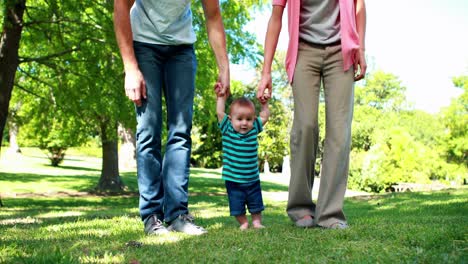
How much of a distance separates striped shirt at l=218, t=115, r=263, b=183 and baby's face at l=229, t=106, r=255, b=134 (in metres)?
0.04

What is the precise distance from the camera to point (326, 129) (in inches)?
151

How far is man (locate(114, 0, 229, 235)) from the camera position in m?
3.68

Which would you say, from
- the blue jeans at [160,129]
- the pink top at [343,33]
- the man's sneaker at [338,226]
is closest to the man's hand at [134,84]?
the blue jeans at [160,129]

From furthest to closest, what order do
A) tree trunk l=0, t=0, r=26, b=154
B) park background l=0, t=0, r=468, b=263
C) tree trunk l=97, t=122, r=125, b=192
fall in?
tree trunk l=97, t=122, r=125, b=192
tree trunk l=0, t=0, r=26, b=154
park background l=0, t=0, r=468, b=263

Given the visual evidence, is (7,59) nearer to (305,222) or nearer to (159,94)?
(159,94)

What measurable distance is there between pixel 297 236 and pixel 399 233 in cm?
62

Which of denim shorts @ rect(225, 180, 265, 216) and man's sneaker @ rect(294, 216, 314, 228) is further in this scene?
denim shorts @ rect(225, 180, 265, 216)

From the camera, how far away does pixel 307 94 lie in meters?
3.88

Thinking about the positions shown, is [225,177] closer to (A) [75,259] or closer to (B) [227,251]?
(B) [227,251]

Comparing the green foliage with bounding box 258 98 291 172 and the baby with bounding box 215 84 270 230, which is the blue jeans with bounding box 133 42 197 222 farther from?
the green foliage with bounding box 258 98 291 172

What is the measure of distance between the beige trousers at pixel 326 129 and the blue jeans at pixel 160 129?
0.82 metres

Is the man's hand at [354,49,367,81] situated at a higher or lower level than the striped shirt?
higher

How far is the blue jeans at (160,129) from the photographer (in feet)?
12.2

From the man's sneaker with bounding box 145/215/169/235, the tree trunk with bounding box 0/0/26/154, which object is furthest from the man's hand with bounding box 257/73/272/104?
the tree trunk with bounding box 0/0/26/154
